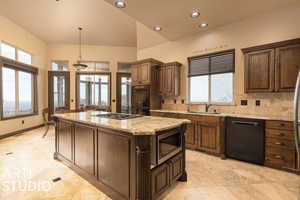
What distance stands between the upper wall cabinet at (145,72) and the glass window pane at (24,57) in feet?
13.6

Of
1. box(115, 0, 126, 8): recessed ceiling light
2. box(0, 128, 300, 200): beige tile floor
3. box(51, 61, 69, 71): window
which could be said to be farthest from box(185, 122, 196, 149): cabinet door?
box(51, 61, 69, 71): window

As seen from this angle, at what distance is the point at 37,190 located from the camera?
1.92 meters

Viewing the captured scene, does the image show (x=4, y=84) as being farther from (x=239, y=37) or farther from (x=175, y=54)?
(x=239, y=37)

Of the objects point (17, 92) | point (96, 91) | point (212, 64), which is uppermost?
point (212, 64)

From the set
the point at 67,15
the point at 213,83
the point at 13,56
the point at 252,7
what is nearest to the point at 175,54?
the point at 213,83

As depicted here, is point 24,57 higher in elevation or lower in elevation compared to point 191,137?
higher

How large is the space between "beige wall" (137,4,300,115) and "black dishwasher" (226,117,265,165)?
0.68 meters

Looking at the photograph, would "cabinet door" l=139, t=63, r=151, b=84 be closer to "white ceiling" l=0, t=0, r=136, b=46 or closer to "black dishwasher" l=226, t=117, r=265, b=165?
"white ceiling" l=0, t=0, r=136, b=46

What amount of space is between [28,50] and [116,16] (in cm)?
367

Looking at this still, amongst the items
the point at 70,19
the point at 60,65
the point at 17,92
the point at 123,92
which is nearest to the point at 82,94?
the point at 60,65

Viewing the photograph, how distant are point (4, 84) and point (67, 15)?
2931 mm

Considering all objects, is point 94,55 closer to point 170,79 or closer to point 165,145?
point 170,79

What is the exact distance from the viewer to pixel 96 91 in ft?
22.2

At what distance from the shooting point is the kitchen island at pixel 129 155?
145cm
